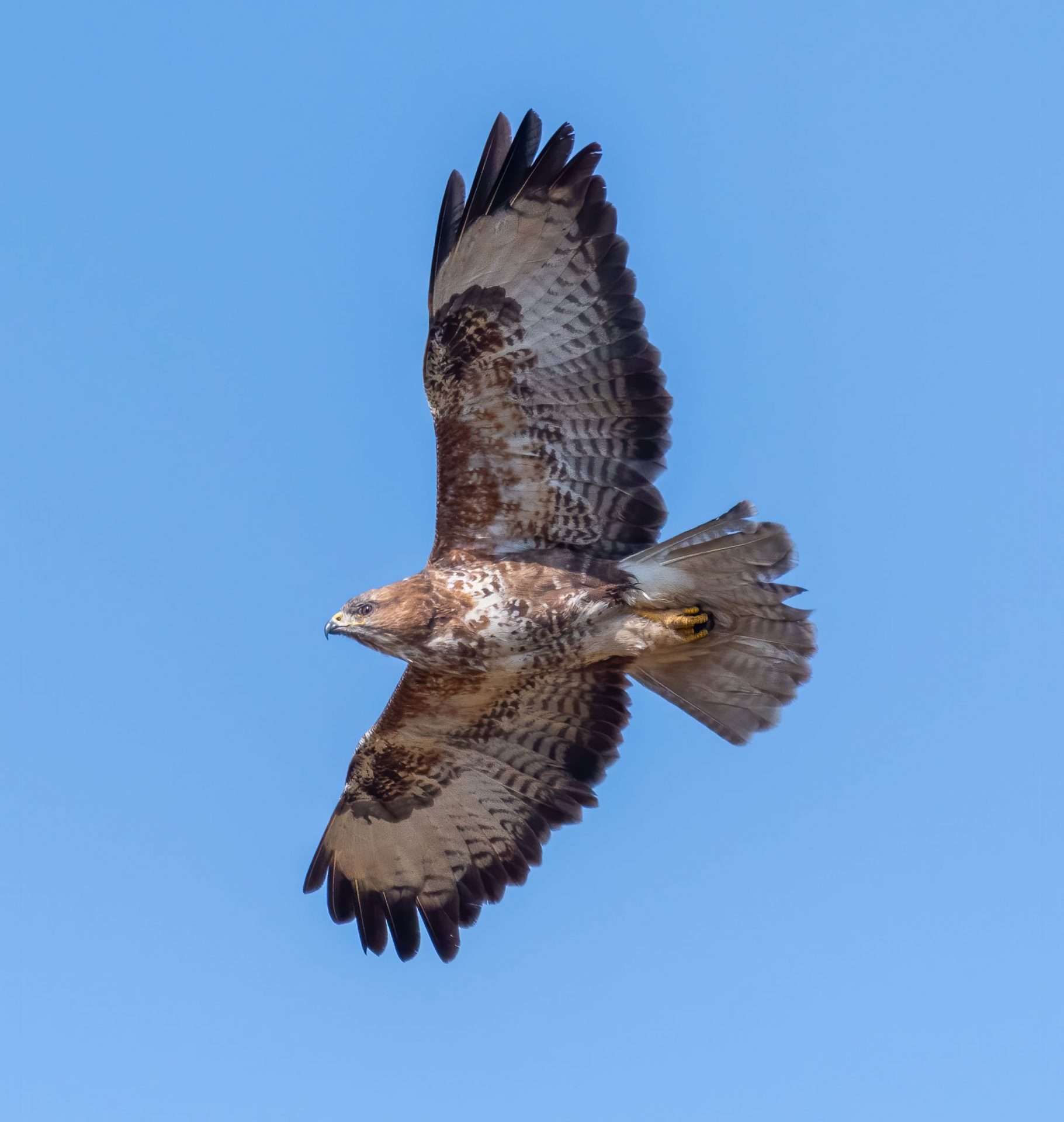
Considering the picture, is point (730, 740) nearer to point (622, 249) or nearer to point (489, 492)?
point (489, 492)

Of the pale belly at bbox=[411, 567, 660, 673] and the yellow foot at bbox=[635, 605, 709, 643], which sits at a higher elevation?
the pale belly at bbox=[411, 567, 660, 673]

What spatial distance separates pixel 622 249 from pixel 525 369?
2.84 ft

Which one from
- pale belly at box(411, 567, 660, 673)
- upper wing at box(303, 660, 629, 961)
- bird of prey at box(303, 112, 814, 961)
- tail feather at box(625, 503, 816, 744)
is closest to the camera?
tail feather at box(625, 503, 816, 744)

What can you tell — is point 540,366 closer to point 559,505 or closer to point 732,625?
point 559,505

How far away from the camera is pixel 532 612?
11.0 meters

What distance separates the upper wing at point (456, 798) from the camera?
38.9 ft

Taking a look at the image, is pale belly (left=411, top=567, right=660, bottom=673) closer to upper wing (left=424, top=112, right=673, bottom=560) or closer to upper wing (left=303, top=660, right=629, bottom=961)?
upper wing (left=424, top=112, right=673, bottom=560)

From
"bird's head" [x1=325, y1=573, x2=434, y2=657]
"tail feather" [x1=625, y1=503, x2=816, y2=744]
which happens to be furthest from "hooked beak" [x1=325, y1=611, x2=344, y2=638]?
"tail feather" [x1=625, y1=503, x2=816, y2=744]

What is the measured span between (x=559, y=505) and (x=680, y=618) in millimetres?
961

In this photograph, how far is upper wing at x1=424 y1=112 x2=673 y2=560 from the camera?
10.8m

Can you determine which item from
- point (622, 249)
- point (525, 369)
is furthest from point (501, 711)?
point (622, 249)

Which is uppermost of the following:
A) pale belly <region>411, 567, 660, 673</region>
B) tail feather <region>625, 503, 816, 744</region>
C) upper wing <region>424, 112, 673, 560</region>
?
upper wing <region>424, 112, 673, 560</region>

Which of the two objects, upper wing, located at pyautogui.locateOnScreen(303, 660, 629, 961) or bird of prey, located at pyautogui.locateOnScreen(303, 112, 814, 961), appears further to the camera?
upper wing, located at pyautogui.locateOnScreen(303, 660, 629, 961)

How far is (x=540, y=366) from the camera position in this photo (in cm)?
1098
